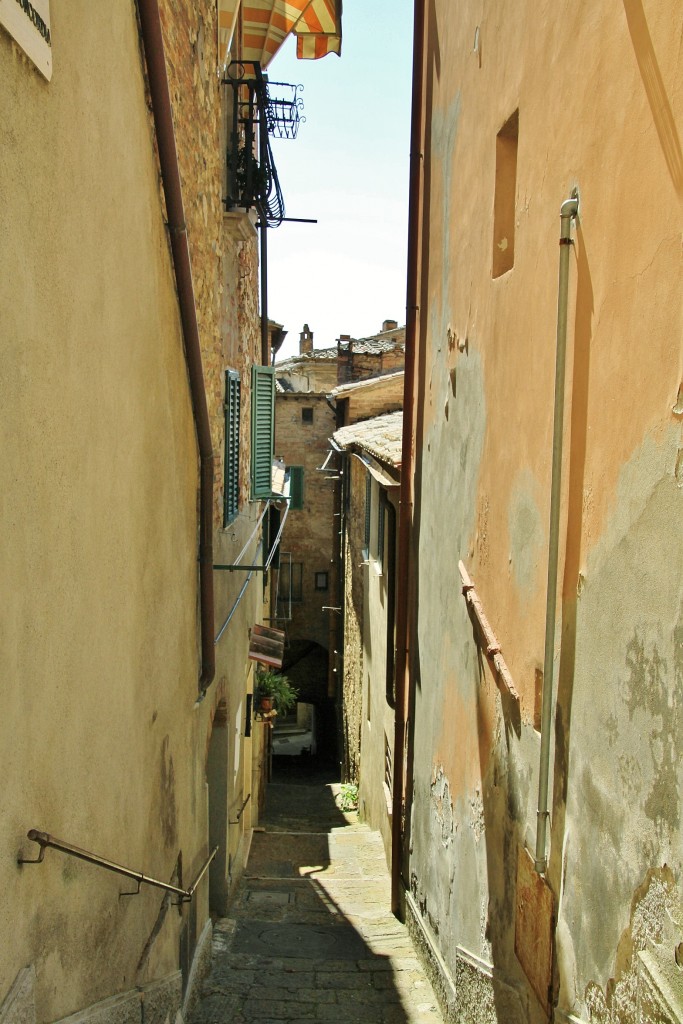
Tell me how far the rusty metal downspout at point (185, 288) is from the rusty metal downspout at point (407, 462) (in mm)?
2222

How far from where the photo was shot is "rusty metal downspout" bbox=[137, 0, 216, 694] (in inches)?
206

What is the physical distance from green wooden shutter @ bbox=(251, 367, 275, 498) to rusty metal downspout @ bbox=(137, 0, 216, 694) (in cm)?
414

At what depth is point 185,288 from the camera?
618cm

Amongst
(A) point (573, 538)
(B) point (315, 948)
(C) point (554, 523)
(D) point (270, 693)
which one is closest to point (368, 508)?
(D) point (270, 693)

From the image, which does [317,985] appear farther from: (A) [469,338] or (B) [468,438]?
(A) [469,338]

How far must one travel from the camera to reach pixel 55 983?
11.6 feet

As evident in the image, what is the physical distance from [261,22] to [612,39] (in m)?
9.00

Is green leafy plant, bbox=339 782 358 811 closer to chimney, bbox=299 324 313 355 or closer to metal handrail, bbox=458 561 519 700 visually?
metal handrail, bbox=458 561 519 700

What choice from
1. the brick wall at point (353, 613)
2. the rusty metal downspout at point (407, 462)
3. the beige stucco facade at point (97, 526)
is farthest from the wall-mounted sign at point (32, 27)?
the brick wall at point (353, 613)

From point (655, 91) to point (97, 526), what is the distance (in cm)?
276

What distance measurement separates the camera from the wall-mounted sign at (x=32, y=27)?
283 centimetres

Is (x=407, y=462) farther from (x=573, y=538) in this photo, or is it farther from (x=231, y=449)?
(x=573, y=538)

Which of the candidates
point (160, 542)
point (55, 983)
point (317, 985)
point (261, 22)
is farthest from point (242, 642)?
point (55, 983)

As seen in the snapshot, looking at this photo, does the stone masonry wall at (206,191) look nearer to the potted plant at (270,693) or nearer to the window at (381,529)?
the window at (381,529)
